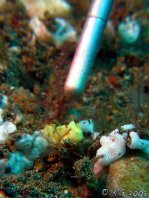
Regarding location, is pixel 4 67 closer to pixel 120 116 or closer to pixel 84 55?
pixel 84 55

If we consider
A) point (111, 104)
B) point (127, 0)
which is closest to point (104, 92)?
point (111, 104)

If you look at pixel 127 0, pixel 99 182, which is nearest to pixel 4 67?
pixel 99 182

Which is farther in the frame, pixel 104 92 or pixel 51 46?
pixel 51 46

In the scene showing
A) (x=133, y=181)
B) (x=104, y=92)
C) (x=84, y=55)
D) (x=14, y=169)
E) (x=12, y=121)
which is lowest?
(x=133, y=181)

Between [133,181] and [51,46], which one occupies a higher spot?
[51,46]

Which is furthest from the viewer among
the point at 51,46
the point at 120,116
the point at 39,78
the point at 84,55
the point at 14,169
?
the point at 51,46

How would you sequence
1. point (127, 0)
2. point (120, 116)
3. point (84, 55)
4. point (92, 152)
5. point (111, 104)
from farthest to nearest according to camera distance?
point (127, 0), point (111, 104), point (120, 116), point (84, 55), point (92, 152)

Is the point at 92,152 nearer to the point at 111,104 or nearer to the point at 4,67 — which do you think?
the point at 111,104
